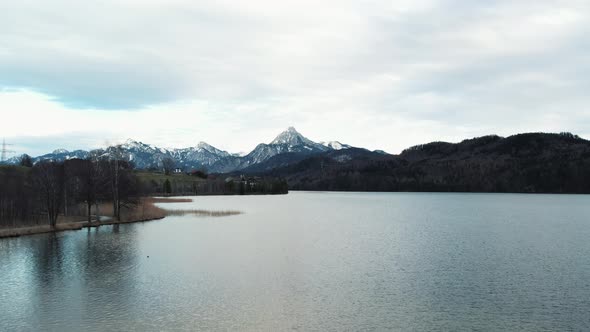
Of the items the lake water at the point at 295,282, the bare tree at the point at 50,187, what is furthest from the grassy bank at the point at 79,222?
the lake water at the point at 295,282

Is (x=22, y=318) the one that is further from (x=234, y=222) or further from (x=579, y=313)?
(x=234, y=222)

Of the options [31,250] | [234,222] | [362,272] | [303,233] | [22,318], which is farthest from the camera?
[234,222]

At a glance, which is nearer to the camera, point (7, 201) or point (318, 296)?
point (318, 296)

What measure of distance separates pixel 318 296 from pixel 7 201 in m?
61.4

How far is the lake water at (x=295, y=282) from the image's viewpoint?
86.5 ft

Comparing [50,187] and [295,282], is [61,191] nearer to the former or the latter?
[50,187]

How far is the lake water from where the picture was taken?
26375mm

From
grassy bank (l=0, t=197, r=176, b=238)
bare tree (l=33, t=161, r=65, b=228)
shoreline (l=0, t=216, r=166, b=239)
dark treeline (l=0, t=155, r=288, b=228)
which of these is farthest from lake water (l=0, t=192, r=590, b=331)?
dark treeline (l=0, t=155, r=288, b=228)

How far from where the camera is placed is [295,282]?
1419 inches

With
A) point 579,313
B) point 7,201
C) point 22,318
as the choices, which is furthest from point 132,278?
point 7,201

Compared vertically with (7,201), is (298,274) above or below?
below

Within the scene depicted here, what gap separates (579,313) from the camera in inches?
1088

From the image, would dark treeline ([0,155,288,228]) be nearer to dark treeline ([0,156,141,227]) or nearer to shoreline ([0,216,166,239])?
dark treeline ([0,156,141,227])

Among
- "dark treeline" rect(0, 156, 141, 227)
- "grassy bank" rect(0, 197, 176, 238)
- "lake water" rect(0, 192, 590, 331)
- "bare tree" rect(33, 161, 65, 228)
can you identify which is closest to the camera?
"lake water" rect(0, 192, 590, 331)
